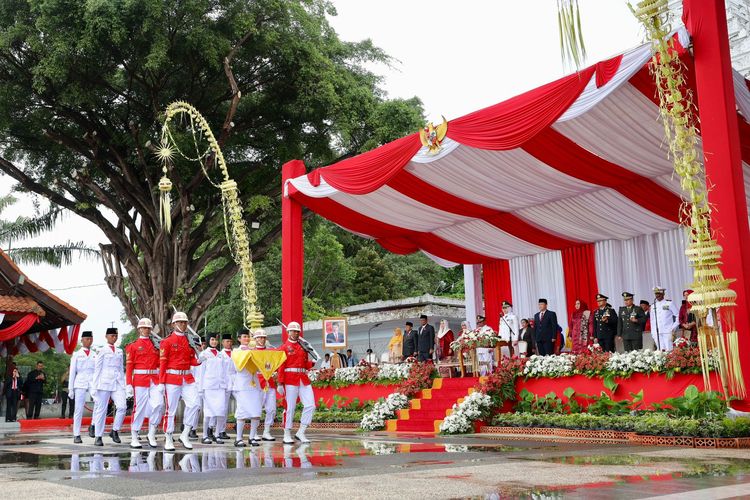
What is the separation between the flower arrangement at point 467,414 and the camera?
11750 millimetres

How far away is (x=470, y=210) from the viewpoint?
52.6 ft

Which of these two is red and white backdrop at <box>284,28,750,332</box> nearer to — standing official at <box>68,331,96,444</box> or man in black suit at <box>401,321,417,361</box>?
man in black suit at <box>401,321,417,361</box>

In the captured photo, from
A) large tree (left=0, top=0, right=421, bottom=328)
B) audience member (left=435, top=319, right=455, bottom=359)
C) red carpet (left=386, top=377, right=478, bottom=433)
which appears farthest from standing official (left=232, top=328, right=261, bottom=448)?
large tree (left=0, top=0, right=421, bottom=328)

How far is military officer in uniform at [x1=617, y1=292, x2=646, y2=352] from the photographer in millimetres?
12383

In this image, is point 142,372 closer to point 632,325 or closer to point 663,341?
point 632,325

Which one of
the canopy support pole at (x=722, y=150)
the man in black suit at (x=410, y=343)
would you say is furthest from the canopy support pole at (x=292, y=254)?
the canopy support pole at (x=722, y=150)

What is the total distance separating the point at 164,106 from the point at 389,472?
53.6 feet

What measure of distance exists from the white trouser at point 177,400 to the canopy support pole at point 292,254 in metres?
6.29

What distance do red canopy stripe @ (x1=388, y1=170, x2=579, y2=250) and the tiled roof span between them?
9529mm

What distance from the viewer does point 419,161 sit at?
13227 mm

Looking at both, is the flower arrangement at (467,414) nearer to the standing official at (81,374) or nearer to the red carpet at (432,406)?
the red carpet at (432,406)

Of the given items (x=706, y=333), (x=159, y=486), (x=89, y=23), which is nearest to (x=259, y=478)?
(x=159, y=486)

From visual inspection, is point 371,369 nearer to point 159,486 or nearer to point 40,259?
point 159,486

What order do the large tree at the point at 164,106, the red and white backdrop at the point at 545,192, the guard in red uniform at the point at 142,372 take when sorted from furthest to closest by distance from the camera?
the large tree at the point at 164,106
the red and white backdrop at the point at 545,192
the guard in red uniform at the point at 142,372
